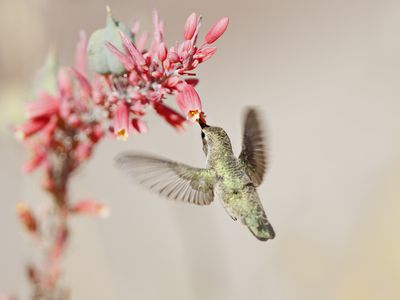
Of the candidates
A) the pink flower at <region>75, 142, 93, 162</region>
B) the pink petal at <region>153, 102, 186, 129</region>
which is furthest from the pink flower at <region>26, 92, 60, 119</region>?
the pink petal at <region>153, 102, 186, 129</region>

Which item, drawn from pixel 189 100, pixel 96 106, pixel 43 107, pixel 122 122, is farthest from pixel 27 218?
pixel 189 100

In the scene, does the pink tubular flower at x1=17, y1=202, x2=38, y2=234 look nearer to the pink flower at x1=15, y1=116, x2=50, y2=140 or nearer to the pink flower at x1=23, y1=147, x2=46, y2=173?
the pink flower at x1=23, y1=147, x2=46, y2=173

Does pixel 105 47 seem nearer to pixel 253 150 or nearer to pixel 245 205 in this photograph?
pixel 253 150

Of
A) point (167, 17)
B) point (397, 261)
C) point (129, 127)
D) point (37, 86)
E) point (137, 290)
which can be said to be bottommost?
point (137, 290)

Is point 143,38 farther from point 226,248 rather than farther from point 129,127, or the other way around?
point 226,248

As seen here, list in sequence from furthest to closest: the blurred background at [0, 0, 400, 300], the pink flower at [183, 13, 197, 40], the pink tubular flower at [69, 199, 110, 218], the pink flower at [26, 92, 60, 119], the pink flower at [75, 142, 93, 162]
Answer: the blurred background at [0, 0, 400, 300]
the pink tubular flower at [69, 199, 110, 218]
the pink flower at [75, 142, 93, 162]
the pink flower at [26, 92, 60, 119]
the pink flower at [183, 13, 197, 40]

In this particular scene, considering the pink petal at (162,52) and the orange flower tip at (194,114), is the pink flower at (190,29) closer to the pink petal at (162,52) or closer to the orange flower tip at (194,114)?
the pink petal at (162,52)

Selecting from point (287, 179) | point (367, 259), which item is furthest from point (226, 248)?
point (367, 259)
